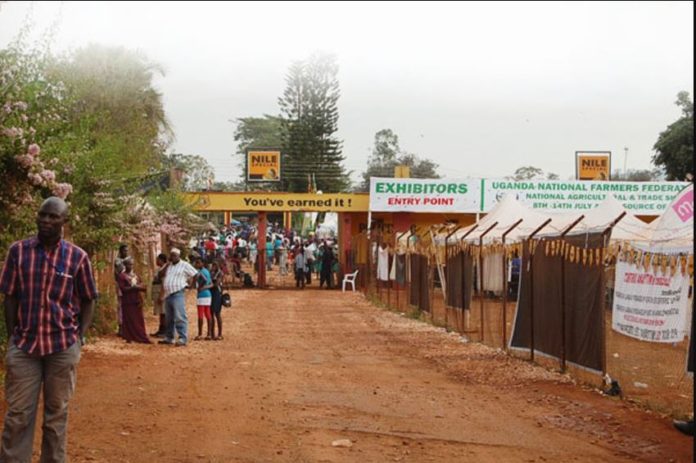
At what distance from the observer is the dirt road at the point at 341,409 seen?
8.70 meters

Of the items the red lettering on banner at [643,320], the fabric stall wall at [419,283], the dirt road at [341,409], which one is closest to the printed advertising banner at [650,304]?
the red lettering on banner at [643,320]

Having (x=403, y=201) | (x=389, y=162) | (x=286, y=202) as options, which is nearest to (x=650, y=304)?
(x=403, y=201)

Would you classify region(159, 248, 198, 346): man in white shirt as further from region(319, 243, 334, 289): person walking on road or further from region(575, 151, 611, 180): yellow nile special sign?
region(575, 151, 611, 180): yellow nile special sign

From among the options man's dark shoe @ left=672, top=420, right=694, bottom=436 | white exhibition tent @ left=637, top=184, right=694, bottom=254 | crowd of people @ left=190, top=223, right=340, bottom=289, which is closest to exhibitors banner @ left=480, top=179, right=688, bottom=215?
crowd of people @ left=190, top=223, right=340, bottom=289

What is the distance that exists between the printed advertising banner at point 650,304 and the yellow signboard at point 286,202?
99.1 feet

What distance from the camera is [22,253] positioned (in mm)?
6719

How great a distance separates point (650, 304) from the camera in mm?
11070

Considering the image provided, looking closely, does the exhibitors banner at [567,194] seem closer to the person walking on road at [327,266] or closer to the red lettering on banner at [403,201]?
the red lettering on banner at [403,201]

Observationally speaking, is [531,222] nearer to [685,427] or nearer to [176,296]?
[176,296]

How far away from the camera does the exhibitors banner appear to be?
1606 inches

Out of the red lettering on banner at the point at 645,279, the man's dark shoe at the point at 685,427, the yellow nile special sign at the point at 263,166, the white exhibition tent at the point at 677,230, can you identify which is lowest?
the man's dark shoe at the point at 685,427

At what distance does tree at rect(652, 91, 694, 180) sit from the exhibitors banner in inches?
537

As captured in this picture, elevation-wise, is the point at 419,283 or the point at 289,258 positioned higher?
the point at 289,258

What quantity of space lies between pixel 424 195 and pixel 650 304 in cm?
3026
